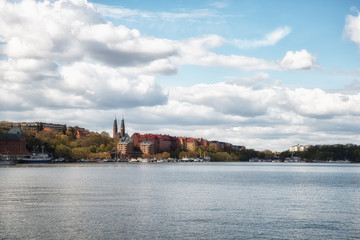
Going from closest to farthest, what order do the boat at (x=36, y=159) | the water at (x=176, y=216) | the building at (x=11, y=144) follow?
the water at (x=176, y=216) → the boat at (x=36, y=159) → the building at (x=11, y=144)

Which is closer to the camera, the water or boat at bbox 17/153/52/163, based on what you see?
the water

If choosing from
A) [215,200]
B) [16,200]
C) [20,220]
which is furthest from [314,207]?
[16,200]

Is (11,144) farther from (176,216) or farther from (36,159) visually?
(176,216)

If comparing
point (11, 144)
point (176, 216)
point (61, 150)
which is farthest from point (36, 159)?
point (176, 216)

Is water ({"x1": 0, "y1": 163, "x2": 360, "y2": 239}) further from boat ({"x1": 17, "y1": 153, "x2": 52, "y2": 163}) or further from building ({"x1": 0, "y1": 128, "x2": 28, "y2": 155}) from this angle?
building ({"x1": 0, "y1": 128, "x2": 28, "y2": 155})

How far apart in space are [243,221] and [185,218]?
414 centimetres

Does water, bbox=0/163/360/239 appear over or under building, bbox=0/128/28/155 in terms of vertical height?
under

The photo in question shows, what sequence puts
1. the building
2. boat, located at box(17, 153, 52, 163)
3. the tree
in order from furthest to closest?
1. the tree
2. the building
3. boat, located at box(17, 153, 52, 163)

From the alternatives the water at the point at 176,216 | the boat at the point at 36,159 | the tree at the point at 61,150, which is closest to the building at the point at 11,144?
the boat at the point at 36,159

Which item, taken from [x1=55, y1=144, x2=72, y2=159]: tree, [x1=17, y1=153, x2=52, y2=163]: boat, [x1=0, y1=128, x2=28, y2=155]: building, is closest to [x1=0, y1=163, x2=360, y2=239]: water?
[x1=17, y1=153, x2=52, y2=163]: boat

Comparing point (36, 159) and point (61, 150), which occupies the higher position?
point (61, 150)

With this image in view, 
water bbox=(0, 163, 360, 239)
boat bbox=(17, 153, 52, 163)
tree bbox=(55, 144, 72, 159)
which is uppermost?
tree bbox=(55, 144, 72, 159)

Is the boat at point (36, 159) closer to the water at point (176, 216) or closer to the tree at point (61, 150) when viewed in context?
the tree at point (61, 150)

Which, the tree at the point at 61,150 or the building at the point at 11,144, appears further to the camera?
the tree at the point at 61,150
